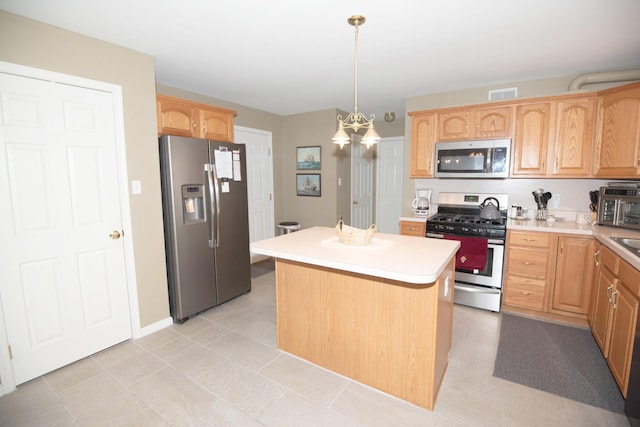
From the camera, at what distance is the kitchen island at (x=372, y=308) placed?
1773mm

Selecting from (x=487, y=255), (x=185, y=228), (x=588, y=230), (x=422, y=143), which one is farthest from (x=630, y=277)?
(x=185, y=228)

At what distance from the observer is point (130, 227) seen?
261cm

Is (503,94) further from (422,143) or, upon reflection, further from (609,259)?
(609,259)

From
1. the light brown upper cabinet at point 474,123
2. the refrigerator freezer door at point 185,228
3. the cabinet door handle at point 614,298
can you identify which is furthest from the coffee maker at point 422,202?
the refrigerator freezer door at point 185,228

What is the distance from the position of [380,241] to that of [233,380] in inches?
57.6

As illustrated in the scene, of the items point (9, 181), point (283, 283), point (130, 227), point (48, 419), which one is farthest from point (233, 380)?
point (9, 181)

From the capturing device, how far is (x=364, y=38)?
7.89ft

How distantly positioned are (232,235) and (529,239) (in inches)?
121

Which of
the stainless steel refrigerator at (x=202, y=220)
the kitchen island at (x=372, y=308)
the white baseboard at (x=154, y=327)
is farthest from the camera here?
the stainless steel refrigerator at (x=202, y=220)

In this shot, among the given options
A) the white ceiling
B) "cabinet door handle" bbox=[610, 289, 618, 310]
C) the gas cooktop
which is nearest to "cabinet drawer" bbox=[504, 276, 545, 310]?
the gas cooktop

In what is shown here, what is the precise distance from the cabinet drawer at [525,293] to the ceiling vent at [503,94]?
6.70 ft

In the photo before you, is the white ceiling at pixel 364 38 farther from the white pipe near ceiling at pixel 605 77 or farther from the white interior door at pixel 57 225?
the white interior door at pixel 57 225

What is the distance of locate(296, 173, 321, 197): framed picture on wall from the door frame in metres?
3.00

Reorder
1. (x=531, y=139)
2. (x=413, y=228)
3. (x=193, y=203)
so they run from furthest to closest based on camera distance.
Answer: (x=413, y=228)
(x=531, y=139)
(x=193, y=203)
